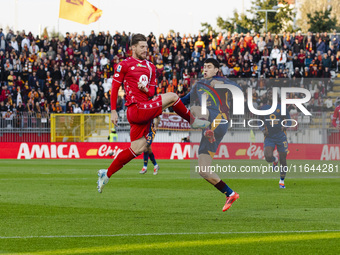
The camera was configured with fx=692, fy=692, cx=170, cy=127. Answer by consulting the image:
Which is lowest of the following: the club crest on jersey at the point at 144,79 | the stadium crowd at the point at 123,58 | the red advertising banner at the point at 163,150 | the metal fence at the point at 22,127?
the red advertising banner at the point at 163,150

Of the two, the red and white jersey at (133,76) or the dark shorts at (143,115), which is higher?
the red and white jersey at (133,76)

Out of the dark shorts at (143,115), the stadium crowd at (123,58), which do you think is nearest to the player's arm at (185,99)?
the dark shorts at (143,115)

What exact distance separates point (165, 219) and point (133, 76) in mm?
2507

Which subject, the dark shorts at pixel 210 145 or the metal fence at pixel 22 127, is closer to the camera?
the dark shorts at pixel 210 145

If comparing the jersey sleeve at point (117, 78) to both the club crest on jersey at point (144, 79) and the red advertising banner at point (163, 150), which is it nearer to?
the club crest on jersey at point (144, 79)

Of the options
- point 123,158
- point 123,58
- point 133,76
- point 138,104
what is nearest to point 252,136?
point 123,58

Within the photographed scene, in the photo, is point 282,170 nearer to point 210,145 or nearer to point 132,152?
point 210,145

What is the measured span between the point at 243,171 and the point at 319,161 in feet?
24.0

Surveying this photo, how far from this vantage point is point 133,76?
36.8 ft

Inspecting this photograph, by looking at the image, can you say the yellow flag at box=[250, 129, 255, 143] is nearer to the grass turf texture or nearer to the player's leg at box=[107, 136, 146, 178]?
the grass turf texture

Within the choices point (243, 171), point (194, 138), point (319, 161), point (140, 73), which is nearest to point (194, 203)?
point (140, 73)

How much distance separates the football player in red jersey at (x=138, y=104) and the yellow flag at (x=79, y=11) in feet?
89.1

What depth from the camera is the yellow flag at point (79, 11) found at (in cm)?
3788

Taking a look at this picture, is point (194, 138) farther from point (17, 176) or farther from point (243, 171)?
point (17, 176)
